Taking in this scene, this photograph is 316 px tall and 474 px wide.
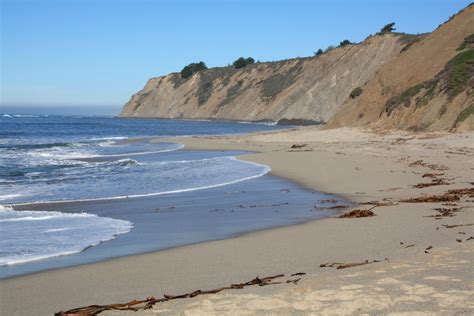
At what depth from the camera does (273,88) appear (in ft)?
278

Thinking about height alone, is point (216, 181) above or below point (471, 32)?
below

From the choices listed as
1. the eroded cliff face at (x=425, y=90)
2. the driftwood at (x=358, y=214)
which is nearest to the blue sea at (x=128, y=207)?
the driftwood at (x=358, y=214)

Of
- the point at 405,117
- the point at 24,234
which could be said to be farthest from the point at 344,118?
the point at 24,234

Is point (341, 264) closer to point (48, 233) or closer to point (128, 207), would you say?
point (48, 233)

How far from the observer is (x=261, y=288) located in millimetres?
5348

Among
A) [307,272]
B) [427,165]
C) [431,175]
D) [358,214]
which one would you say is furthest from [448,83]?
[307,272]

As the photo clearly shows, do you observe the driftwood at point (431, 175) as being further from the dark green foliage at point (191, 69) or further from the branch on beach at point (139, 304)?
the dark green foliage at point (191, 69)

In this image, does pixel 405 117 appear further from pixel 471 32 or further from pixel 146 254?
pixel 146 254

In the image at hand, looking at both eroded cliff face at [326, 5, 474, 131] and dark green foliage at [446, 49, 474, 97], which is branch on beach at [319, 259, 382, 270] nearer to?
eroded cliff face at [326, 5, 474, 131]

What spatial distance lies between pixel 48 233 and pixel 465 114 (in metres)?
21.6

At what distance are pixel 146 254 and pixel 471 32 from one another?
3195 centimetres

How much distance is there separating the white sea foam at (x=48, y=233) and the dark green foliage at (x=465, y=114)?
1967 cm

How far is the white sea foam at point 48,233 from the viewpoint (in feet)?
25.1

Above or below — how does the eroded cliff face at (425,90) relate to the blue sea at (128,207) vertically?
above
